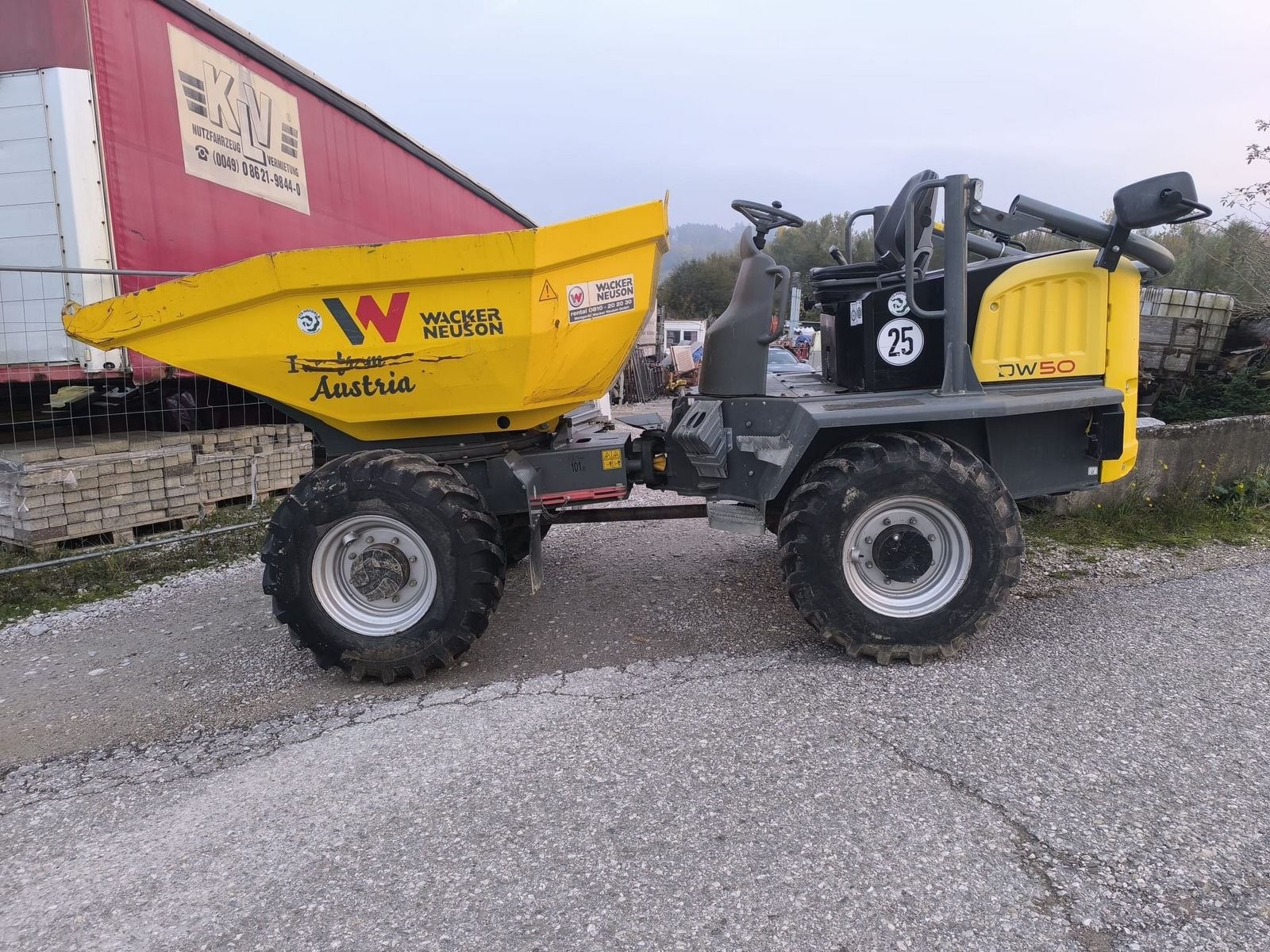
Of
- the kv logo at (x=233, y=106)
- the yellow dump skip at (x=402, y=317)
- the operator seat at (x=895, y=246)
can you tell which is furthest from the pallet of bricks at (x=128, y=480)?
the operator seat at (x=895, y=246)

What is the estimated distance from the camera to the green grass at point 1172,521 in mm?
5434

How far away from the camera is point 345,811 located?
254cm

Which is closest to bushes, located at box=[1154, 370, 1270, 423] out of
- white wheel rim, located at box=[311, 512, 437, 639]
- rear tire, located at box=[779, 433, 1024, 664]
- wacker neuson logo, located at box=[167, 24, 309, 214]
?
rear tire, located at box=[779, 433, 1024, 664]

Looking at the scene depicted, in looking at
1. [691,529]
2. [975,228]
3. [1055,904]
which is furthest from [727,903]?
[691,529]

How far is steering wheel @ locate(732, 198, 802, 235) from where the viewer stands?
404 centimetres

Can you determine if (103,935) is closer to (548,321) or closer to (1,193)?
(548,321)

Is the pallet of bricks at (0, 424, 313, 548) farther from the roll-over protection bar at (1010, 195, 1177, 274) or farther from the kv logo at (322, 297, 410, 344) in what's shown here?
the roll-over protection bar at (1010, 195, 1177, 274)

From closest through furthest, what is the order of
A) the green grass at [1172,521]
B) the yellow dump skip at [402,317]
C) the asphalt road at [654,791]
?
the asphalt road at [654,791], the yellow dump skip at [402,317], the green grass at [1172,521]

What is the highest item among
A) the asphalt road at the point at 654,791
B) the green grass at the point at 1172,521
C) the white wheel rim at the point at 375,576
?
the white wheel rim at the point at 375,576

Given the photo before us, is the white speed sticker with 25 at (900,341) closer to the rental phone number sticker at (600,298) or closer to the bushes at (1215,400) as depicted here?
the rental phone number sticker at (600,298)

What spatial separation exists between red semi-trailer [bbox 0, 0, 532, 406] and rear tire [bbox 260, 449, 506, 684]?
3.25 metres

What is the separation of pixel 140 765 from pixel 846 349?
3794 mm

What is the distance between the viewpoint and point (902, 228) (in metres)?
3.92

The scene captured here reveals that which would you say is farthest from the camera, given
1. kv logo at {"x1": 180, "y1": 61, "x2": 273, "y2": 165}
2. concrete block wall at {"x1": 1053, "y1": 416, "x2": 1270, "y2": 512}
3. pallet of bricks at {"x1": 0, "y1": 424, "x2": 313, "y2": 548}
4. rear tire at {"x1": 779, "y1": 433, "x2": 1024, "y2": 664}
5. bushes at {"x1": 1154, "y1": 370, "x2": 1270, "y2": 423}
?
bushes at {"x1": 1154, "y1": 370, "x2": 1270, "y2": 423}
